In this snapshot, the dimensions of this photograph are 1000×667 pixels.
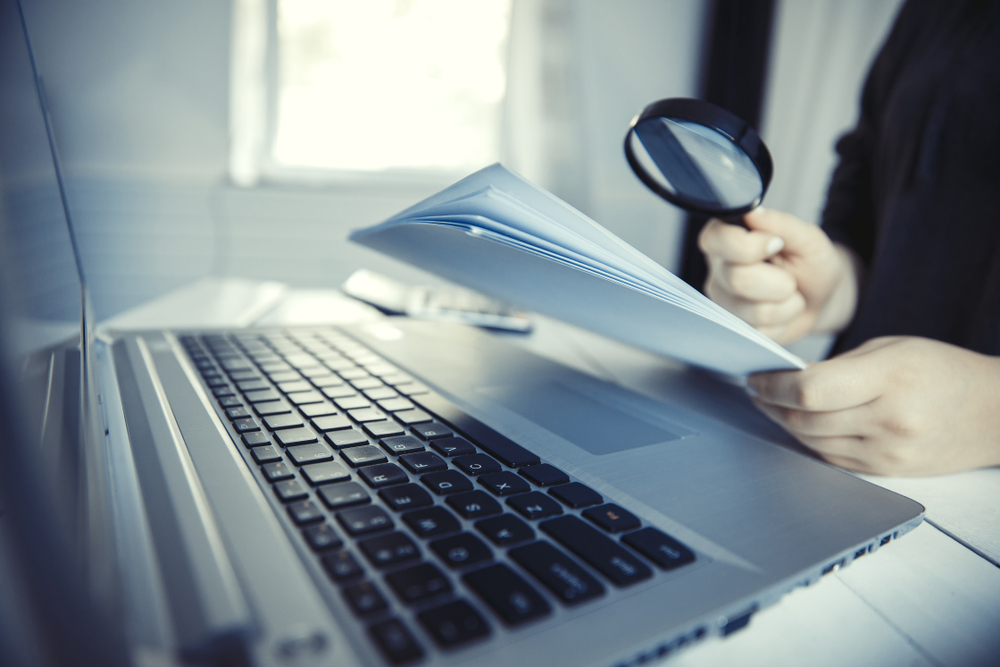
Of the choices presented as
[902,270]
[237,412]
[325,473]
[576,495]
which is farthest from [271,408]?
[902,270]

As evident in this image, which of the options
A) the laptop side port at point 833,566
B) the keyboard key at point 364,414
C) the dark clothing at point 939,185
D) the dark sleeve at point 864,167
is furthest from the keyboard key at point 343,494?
the dark sleeve at point 864,167

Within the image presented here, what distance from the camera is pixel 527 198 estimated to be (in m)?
0.30

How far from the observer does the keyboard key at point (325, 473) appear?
278 millimetres

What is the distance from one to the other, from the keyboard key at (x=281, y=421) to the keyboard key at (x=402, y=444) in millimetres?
63

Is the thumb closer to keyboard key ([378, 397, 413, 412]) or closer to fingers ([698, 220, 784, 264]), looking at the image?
fingers ([698, 220, 784, 264])

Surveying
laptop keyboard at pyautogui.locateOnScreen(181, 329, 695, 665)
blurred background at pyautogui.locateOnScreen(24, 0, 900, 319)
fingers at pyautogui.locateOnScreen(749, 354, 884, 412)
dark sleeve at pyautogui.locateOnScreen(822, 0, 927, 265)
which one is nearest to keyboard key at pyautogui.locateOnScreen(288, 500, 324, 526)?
laptop keyboard at pyautogui.locateOnScreen(181, 329, 695, 665)

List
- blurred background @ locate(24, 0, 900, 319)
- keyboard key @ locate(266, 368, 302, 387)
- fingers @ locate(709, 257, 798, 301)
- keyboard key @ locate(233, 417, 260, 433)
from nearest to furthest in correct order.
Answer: keyboard key @ locate(233, 417, 260, 433) < keyboard key @ locate(266, 368, 302, 387) < fingers @ locate(709, 257, 798, 301) < blurred background @ locate(24, 0, 900, 319)

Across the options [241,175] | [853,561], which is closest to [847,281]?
[853,561]

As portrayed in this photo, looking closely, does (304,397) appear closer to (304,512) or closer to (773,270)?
(304,512)

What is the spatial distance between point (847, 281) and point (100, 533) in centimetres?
88

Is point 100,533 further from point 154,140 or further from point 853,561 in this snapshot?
point 154,140

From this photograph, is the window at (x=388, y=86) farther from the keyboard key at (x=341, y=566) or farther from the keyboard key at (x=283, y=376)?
the keyboard key at (x=341, y=566)

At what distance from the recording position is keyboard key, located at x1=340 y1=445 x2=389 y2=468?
0.31 metres

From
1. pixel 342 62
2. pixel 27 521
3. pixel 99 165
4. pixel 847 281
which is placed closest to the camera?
pixel 27 521
